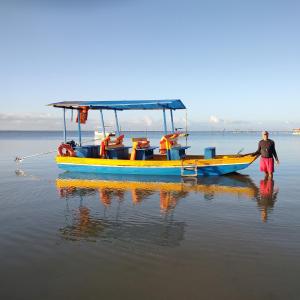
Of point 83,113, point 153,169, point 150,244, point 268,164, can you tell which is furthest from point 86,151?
point 150,244

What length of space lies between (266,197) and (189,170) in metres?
4.96

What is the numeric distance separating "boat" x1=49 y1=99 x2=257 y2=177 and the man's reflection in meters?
1.39

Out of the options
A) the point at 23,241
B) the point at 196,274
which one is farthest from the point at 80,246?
the point at 196,274

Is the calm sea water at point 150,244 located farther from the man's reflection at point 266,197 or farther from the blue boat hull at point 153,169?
the blue boat hull at point 153,169

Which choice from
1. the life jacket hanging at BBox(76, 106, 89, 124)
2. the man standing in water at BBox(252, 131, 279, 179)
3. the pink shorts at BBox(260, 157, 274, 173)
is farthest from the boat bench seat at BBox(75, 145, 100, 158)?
the pink shorts at BBox(260, 157, 274, 173)

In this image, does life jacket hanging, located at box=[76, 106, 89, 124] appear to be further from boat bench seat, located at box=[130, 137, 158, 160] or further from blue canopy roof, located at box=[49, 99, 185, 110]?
boat bench seat, located at box=[130, 137, 158, 160]

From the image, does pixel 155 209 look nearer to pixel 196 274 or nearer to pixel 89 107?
pixel 196 274

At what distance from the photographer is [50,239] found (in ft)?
24.2

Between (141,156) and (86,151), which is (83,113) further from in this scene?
(141,156)

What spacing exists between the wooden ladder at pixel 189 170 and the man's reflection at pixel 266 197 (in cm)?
318

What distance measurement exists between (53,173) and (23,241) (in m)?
12.2

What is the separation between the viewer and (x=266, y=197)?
11.8 m

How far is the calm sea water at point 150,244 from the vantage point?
205 inches

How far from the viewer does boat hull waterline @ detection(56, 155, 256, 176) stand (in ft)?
52.6
